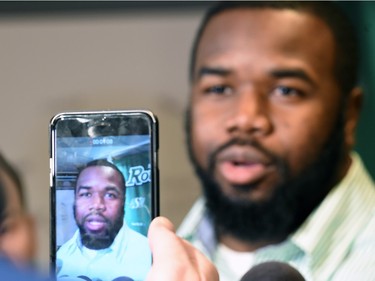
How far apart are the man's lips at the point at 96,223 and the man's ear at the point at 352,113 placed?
0.92 ft

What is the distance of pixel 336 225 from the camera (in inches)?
25.4

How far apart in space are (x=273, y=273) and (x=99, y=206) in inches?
8.6

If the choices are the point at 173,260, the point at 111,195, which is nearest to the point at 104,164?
the point at 111,195

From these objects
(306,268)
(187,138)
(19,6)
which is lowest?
(306,268)

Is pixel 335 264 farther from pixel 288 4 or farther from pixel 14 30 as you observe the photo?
pixel 14 30

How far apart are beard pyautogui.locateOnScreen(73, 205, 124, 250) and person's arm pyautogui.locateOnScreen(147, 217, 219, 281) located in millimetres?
120

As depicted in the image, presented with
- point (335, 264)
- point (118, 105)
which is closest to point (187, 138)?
point (118, 105)

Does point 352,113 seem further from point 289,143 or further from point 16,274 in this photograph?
point 16,274

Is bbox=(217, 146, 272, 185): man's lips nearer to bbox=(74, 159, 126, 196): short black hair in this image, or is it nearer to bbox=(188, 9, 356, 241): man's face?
bbox=(188, 9, 356, 241): man's face

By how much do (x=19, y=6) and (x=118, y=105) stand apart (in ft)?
0.53

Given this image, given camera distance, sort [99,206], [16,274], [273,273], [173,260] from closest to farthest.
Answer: [16,274]
[173,260]
[99,206]
[273,273]

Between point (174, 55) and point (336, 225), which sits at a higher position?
point (174, 55)

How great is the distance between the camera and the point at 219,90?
67cm

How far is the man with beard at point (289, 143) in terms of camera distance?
0.64 meters
